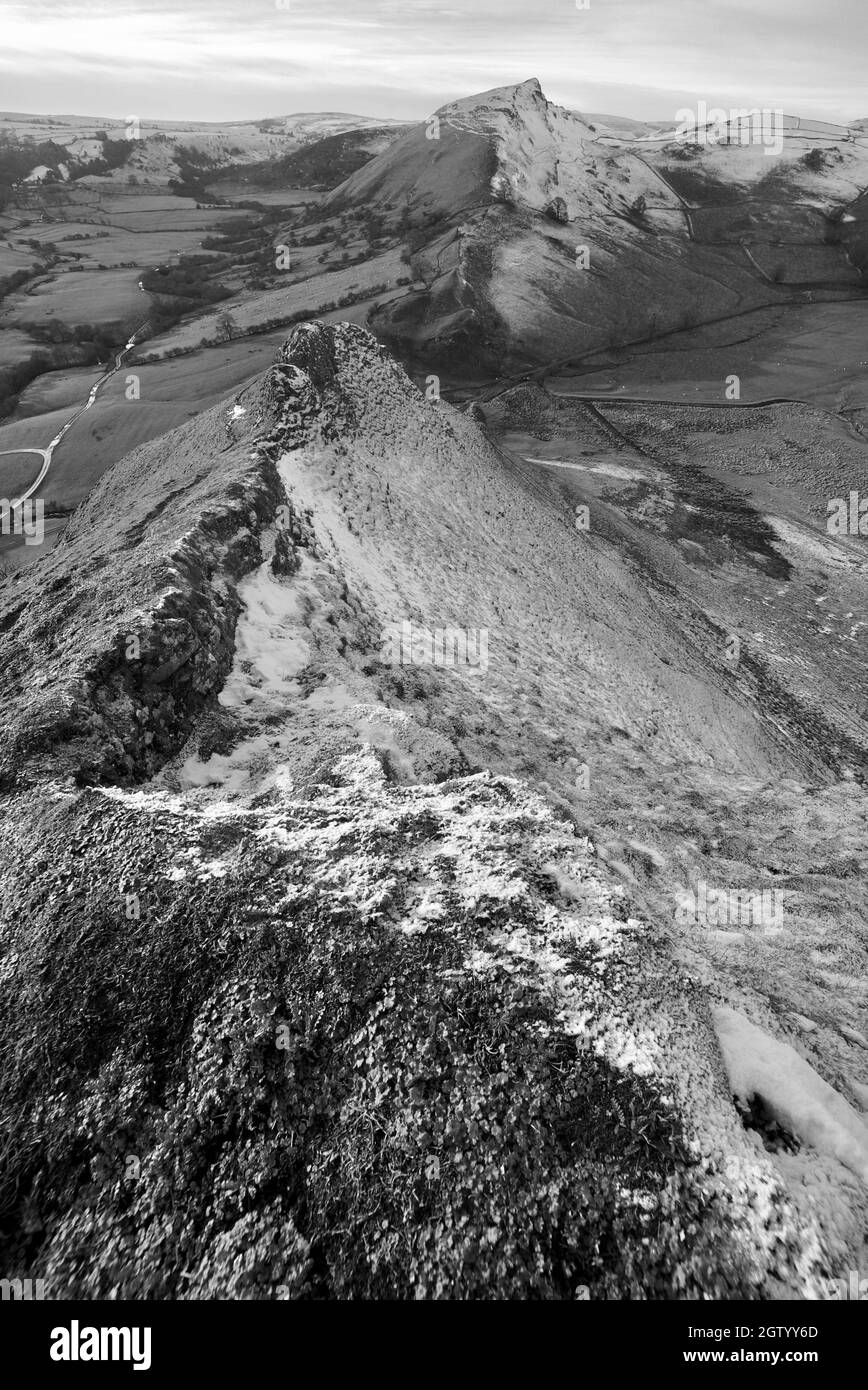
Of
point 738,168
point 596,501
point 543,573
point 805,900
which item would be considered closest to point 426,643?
point 543,573

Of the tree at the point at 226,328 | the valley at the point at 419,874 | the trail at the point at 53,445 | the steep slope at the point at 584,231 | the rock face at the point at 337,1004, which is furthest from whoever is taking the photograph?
the tree at the point at 226,328

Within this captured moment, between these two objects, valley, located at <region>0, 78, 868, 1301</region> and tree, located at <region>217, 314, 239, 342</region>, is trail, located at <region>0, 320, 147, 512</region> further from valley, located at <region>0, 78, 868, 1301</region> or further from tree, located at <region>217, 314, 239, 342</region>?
valley, located at <region>0, 78, 868, 1301</region>

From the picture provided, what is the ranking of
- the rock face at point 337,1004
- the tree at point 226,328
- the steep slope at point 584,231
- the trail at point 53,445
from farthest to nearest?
the tree at point 226,328
the steep slope at point 584,231
the trail at point 53,445
the rock face at point 337,1004

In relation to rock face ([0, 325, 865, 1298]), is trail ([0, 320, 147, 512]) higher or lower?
higher

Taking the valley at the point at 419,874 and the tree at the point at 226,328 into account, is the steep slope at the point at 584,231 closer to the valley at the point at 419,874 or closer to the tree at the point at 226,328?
the tree at the point at 226,328

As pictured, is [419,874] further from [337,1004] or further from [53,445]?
[53,445]

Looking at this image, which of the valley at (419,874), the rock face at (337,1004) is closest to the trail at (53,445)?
the valley at (419,874)

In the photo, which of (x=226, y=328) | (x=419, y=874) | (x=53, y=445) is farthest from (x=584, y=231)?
(x=419, y=874)

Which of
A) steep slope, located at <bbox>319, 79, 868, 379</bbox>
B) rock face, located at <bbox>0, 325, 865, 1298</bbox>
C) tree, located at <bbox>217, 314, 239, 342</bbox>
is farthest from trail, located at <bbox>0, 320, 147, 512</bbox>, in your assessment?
rock face, located at <bbox>0, 325, 865, 1298</bbox>
